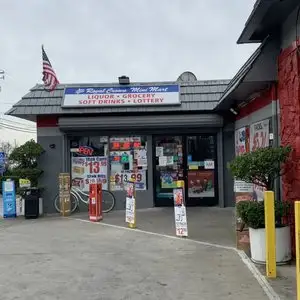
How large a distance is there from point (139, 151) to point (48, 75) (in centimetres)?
381

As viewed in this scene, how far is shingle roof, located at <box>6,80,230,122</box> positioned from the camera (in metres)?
15.5

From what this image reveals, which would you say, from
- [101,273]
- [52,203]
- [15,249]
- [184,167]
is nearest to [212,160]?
[184,167]

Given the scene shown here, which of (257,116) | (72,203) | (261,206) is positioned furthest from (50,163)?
(261,206)

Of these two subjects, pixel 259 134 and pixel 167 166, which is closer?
pixel 259 134

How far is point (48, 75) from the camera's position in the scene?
52.3ft

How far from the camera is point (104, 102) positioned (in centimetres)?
1570

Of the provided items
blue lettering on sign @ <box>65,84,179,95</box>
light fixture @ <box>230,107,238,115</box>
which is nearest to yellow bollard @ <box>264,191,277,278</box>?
light fixture @ <box>230,107,238,115</box>

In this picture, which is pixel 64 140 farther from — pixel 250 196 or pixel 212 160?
pixel 250 196

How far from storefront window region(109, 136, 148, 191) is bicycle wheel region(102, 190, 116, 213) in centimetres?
27

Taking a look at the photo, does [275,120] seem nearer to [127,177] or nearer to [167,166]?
[167,166]

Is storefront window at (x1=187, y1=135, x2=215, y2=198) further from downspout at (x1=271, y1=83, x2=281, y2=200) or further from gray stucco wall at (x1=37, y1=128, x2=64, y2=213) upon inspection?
downspout at (x1=271, y1=83, x2=281, y2=200)

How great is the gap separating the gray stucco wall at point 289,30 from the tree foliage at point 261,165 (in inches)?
69.3

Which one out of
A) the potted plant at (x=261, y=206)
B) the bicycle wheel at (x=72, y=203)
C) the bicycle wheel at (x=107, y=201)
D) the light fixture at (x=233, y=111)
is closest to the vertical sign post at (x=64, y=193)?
the bicycle wheel at (x=72, y=203)

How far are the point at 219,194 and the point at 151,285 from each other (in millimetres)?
9405
